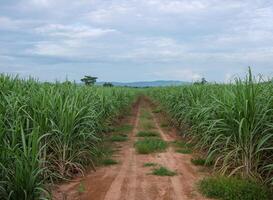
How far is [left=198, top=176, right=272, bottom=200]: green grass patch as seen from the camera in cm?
589

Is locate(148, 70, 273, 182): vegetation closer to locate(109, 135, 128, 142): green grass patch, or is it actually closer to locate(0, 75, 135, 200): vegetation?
locate(0, 75, 135, 200): vegetation

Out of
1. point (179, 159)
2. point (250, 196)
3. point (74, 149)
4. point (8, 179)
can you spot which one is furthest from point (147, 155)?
point (8, 179)

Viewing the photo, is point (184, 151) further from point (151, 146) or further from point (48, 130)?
point (48, 130)

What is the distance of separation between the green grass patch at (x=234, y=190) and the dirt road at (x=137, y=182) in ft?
0.67

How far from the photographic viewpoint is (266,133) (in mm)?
6766

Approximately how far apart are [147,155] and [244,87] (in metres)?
3.22

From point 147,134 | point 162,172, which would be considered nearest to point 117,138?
point 147,134

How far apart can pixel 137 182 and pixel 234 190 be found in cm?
168

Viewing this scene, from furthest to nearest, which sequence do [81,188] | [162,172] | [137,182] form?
[162,172]
[137,182]
[81,188]

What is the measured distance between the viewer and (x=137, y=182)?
275 inches

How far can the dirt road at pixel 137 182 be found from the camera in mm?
6227

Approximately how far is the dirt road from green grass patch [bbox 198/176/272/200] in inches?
8.0

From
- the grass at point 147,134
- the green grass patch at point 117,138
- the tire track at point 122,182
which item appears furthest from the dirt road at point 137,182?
the grass at point 147,134

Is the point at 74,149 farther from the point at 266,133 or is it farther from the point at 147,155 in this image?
the point at 266,133
